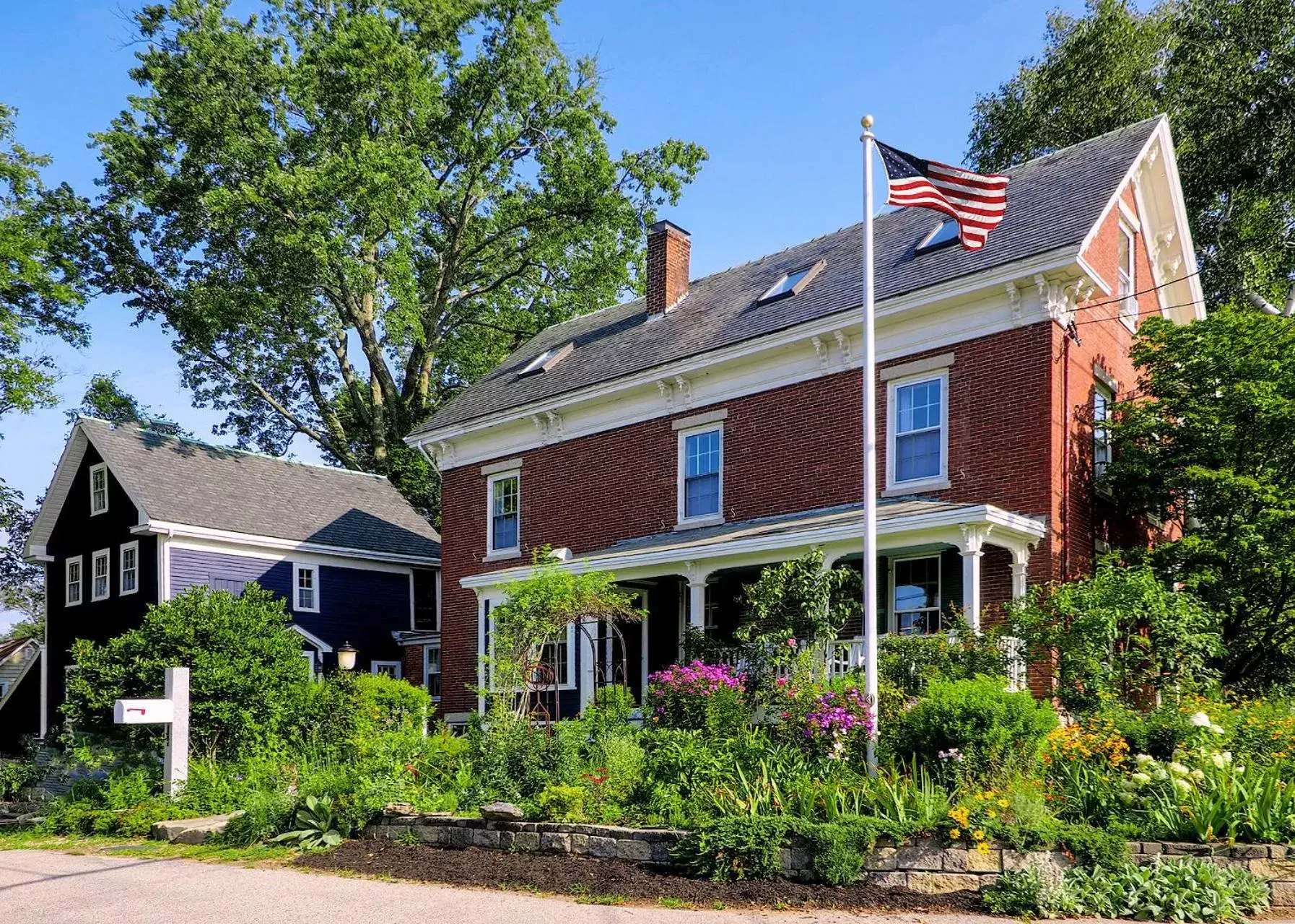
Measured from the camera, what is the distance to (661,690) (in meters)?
13.6

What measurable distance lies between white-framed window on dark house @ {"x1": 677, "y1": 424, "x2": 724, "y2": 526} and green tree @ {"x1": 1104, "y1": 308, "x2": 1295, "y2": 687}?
618cm

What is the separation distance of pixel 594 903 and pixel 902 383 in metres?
10.1

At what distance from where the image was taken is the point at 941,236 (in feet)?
59.5

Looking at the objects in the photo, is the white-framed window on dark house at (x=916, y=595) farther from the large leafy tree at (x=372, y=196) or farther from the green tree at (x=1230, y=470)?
the large leafy tree at (x=372, y=196)

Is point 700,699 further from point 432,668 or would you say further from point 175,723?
point 432,668

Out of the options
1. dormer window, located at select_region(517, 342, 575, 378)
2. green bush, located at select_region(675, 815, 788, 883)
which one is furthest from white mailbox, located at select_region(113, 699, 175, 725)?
dormer window, located at select_region(517, 342, 575, 378)

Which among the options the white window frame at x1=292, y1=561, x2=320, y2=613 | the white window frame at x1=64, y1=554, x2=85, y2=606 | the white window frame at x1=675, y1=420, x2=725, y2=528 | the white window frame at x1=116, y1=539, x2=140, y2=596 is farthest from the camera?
the white window frame at x1=64, y1=554, x2=85, y2=606

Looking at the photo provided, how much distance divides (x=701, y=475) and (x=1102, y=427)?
21.3 ft

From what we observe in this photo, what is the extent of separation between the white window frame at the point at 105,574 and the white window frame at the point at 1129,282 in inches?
884

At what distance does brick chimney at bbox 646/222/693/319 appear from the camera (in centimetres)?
2345

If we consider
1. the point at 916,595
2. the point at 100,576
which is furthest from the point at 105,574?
the point at 916,595

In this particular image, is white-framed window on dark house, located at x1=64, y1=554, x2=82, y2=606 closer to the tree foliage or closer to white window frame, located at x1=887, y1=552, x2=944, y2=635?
white window frame, located at x1=887, y1=552, x2=944, y2=635

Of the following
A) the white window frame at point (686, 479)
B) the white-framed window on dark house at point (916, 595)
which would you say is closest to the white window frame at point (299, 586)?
the white window frame at point (686, 479)

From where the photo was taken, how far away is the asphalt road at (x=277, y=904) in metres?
8.80
